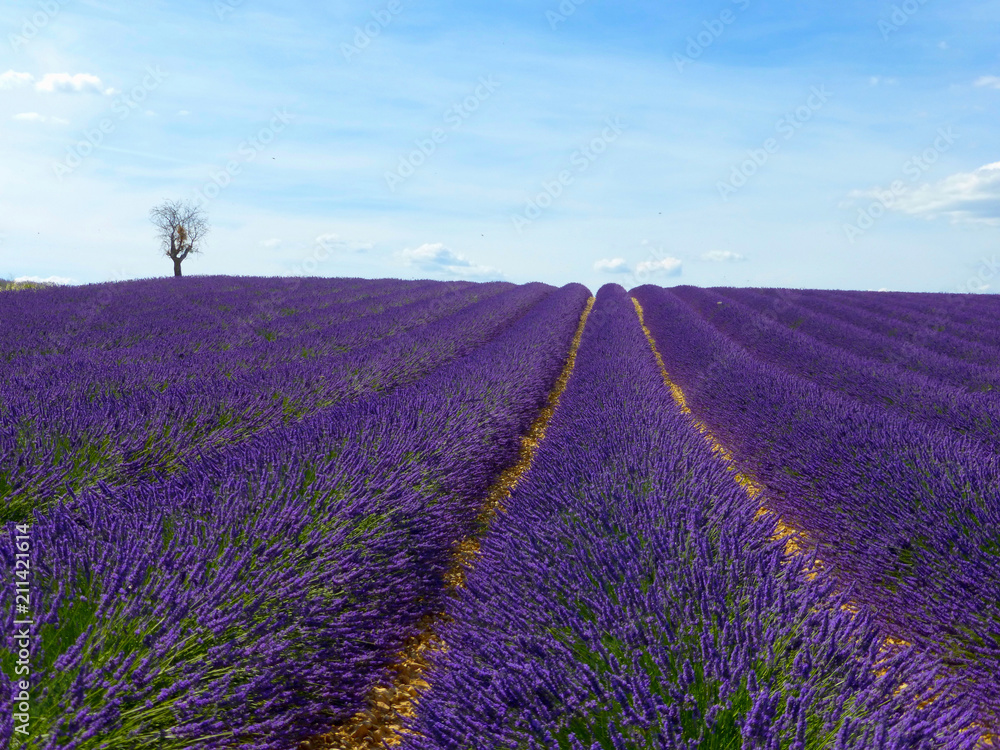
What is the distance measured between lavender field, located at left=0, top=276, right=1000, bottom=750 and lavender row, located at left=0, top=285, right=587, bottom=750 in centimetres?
1

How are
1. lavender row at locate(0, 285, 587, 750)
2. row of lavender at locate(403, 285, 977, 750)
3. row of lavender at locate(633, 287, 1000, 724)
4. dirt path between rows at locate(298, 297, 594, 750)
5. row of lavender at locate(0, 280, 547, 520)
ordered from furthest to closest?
row of lavender at locate(0, 280, 547, 520) → row of lavender at locate(633, 287, 1000, 724) → dirt path between rows at locate(298, 297, 594, 750) → lavender row at locate(0, 285, 587, 750) → row of lavender at locate(403, 285, 977, 750)

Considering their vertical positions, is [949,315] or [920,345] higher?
[949,315]

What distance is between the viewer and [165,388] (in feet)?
13.8

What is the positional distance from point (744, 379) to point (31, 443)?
549 centimetres

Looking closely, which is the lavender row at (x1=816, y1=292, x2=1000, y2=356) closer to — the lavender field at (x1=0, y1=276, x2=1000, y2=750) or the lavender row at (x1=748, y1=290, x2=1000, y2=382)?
the lavender row at (x1=748, y1=290, x2=1000, y2=382)

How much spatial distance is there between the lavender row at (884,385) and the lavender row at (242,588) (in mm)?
3957

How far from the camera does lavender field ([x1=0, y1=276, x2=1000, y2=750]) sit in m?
1.33

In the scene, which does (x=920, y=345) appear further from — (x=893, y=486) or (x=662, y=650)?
(x=662, y=650)

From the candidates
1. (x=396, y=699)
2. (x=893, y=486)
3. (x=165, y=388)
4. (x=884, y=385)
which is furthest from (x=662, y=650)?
(x=884, y=385)

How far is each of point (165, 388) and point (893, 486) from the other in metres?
4.47

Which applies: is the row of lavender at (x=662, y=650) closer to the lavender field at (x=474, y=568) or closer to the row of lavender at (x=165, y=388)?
the lavender field at (x=474, y=568)

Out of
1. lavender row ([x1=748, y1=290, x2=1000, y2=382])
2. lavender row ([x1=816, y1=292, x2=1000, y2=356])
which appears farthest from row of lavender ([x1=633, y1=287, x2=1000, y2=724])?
lavender row ([x1=816, y1=292, x2=1000, y2=356])

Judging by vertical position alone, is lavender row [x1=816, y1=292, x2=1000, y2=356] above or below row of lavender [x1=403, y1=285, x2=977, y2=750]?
above

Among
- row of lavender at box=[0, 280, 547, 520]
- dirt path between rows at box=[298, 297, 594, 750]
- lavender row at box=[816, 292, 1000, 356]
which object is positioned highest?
lavender row at box=[816, 292, 1000, 356]
